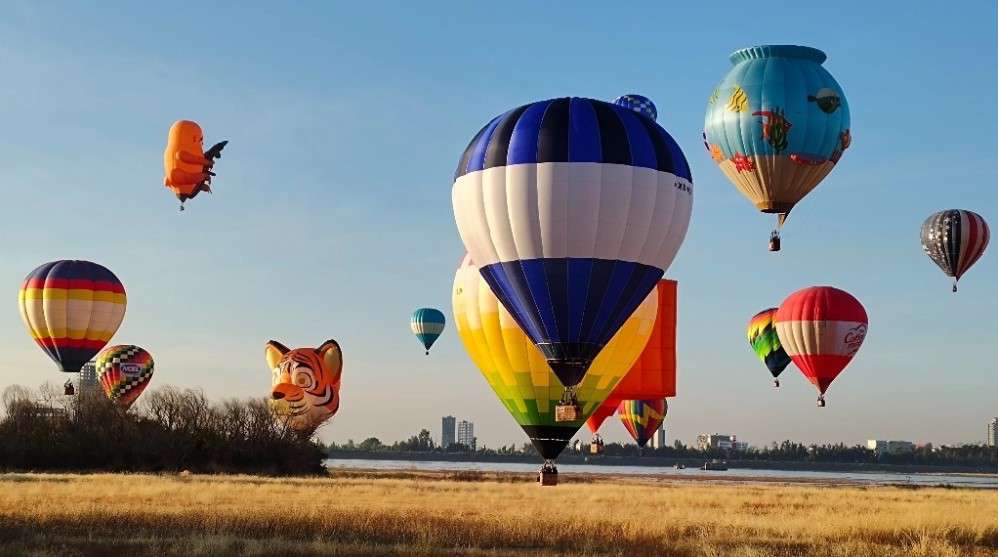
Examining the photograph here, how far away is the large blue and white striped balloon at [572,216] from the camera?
35.8m

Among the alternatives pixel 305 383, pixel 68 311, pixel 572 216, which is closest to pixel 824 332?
pixel 305 383

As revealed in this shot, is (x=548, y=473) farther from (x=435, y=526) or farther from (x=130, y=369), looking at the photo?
(x=130, y=369)

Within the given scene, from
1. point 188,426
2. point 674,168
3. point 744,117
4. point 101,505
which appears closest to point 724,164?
point 744,117

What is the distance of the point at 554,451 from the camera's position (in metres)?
43.3

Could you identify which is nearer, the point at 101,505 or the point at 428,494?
the point at 101,505

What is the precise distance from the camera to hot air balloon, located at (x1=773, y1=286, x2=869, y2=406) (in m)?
63.7

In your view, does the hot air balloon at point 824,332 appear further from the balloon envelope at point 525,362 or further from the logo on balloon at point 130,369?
the logo on balloon at point 130,369

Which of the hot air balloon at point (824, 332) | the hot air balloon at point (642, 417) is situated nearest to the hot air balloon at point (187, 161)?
the hot air balloon at point (824, 332)

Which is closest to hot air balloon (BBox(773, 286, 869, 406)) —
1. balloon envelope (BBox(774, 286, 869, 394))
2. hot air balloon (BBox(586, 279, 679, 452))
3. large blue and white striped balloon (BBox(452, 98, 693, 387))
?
balloon envelope (BBox(774, 286, 869, 394))

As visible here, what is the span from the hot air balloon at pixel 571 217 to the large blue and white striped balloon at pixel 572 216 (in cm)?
3

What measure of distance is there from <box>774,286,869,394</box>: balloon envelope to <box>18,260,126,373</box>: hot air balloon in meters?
38.1

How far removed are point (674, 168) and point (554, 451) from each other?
11671mm

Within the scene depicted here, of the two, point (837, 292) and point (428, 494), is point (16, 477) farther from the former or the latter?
point (837, 292)

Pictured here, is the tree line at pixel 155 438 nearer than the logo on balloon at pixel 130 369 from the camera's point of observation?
Yes
